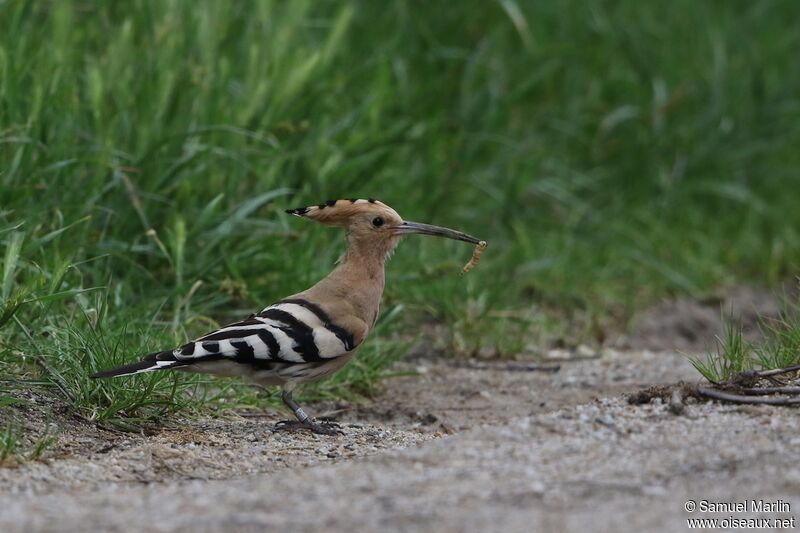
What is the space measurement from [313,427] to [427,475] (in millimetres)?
1024

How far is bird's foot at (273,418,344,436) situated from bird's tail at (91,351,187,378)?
430 millimetres

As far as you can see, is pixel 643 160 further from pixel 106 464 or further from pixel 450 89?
pixel 106 464

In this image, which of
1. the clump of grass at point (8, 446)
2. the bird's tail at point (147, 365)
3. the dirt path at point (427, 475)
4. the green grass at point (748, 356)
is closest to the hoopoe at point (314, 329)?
the bird's tail at point (147, 365)

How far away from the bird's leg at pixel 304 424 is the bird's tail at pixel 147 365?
44 cm

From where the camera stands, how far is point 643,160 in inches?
299

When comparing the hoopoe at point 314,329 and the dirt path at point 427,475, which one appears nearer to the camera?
the dirt path at point 427,475

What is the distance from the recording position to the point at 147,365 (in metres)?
3.75

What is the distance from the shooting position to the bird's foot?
3996mm

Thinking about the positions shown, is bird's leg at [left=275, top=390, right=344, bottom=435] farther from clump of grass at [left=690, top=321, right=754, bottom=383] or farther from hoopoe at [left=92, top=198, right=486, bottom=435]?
clump of grass at [left=690, top=321, right=754, bottom=383]

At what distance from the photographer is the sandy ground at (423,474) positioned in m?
2.71

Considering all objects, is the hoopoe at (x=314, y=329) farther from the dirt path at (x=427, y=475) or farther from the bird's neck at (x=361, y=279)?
the dirt path at (x=427, y=475)

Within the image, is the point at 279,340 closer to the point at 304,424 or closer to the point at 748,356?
the point at 304,424

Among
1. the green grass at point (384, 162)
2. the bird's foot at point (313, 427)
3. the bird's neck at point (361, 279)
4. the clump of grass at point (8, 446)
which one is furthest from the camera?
the green grass at point (384, 162)

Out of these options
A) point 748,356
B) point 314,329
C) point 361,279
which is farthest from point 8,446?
point 748,356
